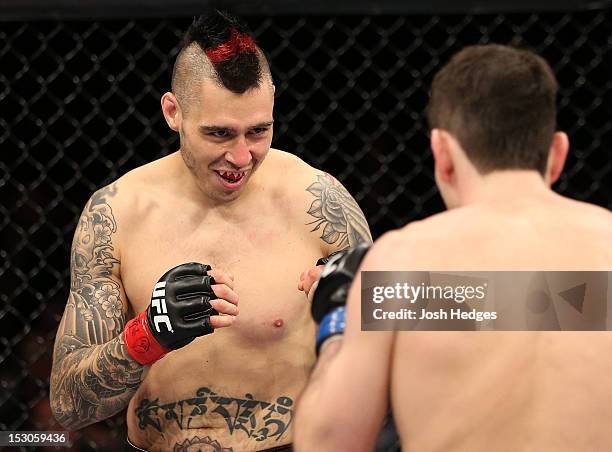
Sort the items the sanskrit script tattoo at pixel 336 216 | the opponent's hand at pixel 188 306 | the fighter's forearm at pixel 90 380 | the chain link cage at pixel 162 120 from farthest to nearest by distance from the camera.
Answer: the chain link cage at pixel 162 120 < the sanskrit script tattoo at pixel 336 216 < the fighter's forearm at pixel 90 380 < the opponent's hand at pixel 188 306

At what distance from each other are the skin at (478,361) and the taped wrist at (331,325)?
1 centimetres

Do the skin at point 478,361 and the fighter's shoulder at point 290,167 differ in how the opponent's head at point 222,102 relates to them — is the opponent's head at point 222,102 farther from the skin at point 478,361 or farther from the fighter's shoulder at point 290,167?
the skin at point 478,361

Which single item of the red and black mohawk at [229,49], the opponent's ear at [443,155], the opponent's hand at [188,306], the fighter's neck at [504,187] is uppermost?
the red and black mohawk at [229,49]

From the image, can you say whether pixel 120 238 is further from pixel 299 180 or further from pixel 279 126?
pixel 279 126

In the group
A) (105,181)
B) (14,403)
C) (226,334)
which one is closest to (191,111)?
(226,334)

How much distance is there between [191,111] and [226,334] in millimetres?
391

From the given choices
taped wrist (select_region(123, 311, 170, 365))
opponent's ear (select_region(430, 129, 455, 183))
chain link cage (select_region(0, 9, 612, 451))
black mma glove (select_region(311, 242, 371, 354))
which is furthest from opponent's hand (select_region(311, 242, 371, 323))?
chain link cage (select_region(0, 9, 612, 451))

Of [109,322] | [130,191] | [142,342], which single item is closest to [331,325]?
[142,342]

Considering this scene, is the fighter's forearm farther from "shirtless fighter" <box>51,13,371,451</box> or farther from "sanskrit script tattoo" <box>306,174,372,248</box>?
"sanskrit script tattoo" <box>306,174,372,248</box>

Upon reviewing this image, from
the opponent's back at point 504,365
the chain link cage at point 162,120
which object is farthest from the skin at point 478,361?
the chain link cage at point 162,120

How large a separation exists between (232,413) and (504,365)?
75 cm

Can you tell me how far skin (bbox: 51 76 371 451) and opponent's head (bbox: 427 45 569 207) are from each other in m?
0.60

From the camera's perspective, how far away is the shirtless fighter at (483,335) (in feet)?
3.05

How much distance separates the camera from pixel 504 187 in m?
0.98
